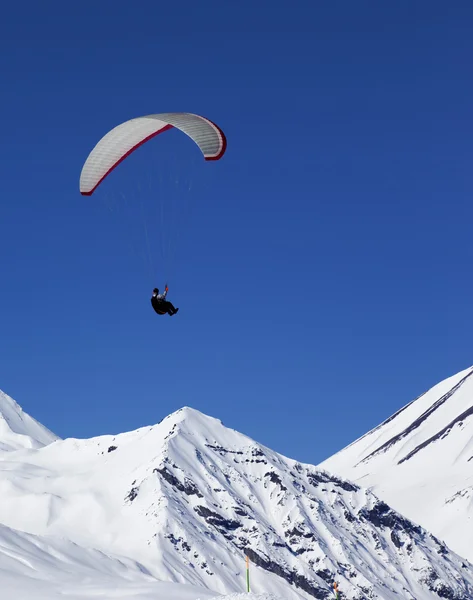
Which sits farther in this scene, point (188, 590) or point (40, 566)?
point (40, 566)

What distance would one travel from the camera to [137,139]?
68438 mm

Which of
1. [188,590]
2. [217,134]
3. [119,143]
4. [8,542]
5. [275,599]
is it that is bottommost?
[275,599]

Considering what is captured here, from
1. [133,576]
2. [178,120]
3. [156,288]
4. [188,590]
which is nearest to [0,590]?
[188,590]

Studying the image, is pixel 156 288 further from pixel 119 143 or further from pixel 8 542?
pixel 8 542

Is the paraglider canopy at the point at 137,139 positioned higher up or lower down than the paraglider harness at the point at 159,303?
higher up

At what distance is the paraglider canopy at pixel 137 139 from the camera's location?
64.2 meters

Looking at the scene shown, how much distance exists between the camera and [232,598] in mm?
54906

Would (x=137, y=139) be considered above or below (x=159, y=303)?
above

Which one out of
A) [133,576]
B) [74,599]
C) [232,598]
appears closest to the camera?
[232,598]

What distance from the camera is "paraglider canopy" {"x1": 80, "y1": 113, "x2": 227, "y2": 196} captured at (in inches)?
2530

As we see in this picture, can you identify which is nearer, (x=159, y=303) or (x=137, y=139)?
(x=159, y=303)

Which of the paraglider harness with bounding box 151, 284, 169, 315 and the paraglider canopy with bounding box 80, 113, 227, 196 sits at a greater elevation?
the paraglider canopy with bounding box 80, 113, 227, 196

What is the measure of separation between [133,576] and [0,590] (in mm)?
76301

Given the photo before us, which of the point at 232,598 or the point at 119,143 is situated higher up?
the point at 119,143
